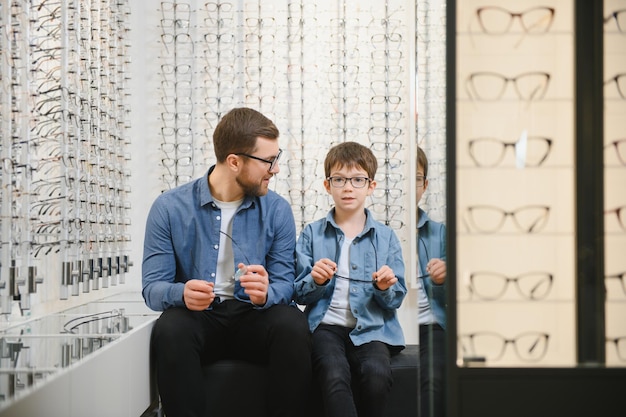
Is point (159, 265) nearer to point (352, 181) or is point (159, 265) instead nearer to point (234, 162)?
point (234, 162)

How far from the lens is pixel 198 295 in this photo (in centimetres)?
277

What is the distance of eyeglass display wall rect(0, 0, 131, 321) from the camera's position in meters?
2.57

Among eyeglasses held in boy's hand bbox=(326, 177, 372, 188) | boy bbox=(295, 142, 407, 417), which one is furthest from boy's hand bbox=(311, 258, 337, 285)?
eyeglasses held in boy's hand bbox=(326, 177, 372, 188)

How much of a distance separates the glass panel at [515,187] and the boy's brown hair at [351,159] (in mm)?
1533

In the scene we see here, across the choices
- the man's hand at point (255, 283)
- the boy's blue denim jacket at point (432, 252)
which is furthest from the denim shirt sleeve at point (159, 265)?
the boy's blue denim jacket at point (432, 252)

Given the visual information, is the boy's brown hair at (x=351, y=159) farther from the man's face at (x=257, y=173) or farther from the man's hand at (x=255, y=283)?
the man's hand at (x=255, y=283)

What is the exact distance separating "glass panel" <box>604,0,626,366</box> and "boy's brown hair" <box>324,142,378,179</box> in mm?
1625

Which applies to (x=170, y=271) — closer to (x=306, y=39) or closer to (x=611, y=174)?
(x=611, y=174)

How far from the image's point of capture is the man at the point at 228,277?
9.12ft

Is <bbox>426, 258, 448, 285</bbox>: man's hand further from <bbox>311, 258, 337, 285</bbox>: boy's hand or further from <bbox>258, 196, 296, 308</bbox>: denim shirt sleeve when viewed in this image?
<bbox>258, 196, 296, 308</bbox>: denim shirt sleeve

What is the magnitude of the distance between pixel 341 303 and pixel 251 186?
647 millimetres

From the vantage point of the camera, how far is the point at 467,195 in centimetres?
191

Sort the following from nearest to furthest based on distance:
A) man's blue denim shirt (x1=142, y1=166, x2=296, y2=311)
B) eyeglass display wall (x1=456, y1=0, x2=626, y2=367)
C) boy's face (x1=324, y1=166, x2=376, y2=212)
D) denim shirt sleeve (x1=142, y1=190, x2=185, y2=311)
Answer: eyeglass display wall (x1=456, y1=0, x2=626, y2=367), denim shirt sleeve (x1=142, y1=190, x2=185, y2=311), man's blue denim shirt (x1=142, y1=166, x2=296, y2=311), boy's face (x1=324, y1=166, x2=376, y2=212)

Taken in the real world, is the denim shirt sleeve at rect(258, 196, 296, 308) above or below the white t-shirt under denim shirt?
above
